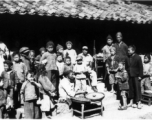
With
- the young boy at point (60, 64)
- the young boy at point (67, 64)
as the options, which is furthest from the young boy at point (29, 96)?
the young boy at point (67, 64)

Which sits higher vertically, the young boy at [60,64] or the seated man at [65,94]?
the young boy at [60,64]

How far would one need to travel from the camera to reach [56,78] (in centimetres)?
679

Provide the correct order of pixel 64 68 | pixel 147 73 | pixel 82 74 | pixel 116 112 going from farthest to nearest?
1. pixel 147 73
2. pixel 82 74
3. pixel 64 68
4. pixel 116 112

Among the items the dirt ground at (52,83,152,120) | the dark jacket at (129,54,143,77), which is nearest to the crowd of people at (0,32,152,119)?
the dark jacket at (129,54,143,77)

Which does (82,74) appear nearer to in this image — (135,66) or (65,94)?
(65,94)

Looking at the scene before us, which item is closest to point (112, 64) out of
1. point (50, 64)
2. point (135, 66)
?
point (135, 66)

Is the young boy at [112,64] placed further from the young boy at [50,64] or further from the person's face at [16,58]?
the person's face at [16,58]

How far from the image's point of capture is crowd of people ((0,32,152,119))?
547cm

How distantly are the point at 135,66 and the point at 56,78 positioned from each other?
2692 millimetres

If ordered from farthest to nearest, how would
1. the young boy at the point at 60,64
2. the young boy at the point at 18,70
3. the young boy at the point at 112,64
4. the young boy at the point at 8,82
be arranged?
1. the young boy at the point at 112,64
2. the young boy at the point at 60,64
3. the young boy at the point at 18,70
4. the young boy at the point at 8,82

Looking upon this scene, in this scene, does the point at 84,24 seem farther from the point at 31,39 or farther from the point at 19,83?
the point at 19,83

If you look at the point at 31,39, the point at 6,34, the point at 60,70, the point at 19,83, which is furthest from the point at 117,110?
the point at 6,34

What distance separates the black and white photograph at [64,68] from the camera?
5.66 metres

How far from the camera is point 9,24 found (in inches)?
276
